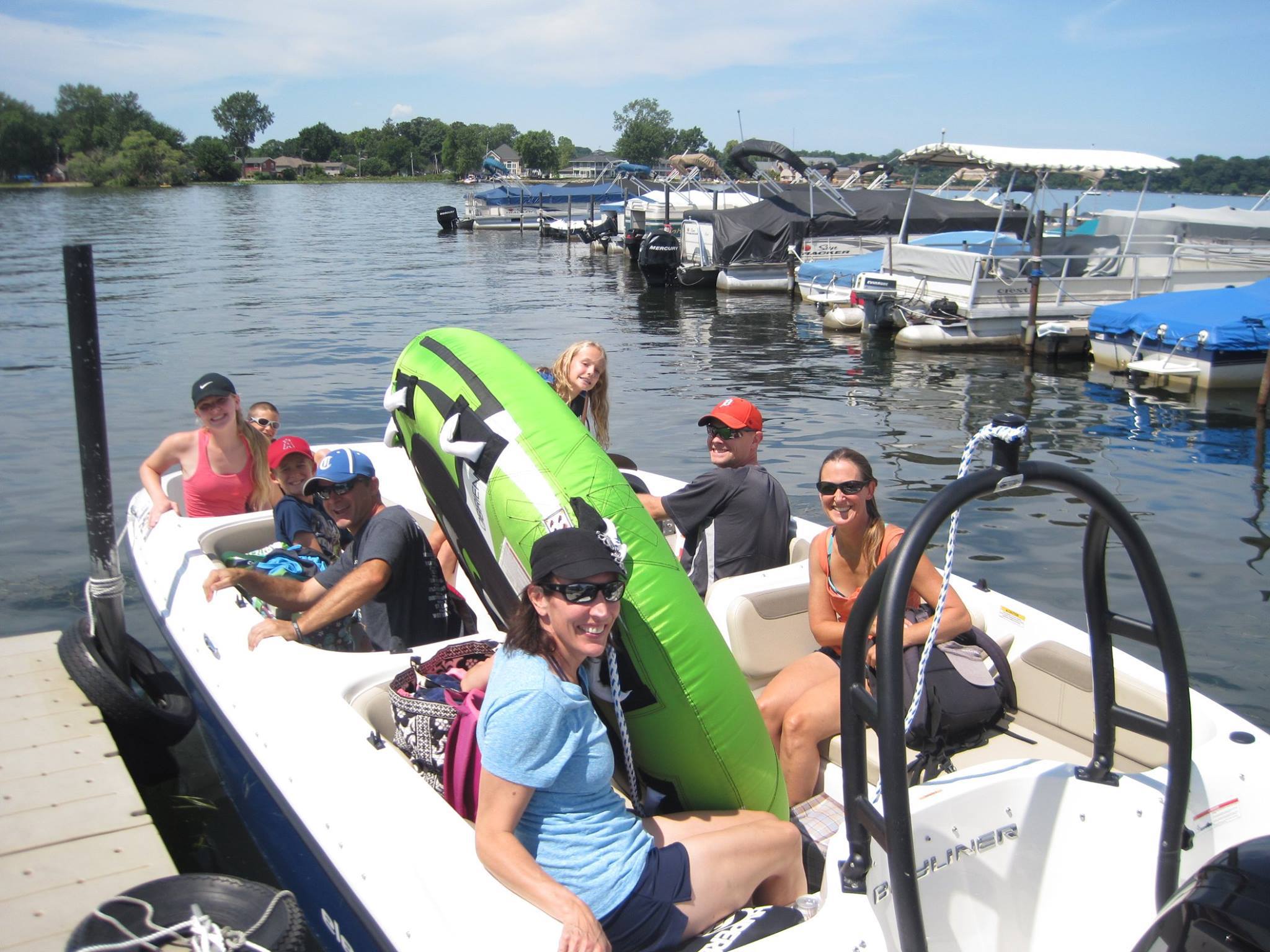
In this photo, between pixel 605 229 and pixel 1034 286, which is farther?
pixel 605 229

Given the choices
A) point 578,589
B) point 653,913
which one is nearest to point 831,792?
point 653,913

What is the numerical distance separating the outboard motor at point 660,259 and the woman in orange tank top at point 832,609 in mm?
24685

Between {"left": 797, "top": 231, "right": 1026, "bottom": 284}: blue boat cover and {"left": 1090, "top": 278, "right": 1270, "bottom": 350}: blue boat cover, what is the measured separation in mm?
3479

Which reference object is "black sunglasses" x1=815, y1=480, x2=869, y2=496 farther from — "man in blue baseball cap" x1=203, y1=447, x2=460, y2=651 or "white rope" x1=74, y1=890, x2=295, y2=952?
"white rope" x1=74, y1=890, x2=295, y2=952

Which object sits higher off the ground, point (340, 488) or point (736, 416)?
point (736, 416)

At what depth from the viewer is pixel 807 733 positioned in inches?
136

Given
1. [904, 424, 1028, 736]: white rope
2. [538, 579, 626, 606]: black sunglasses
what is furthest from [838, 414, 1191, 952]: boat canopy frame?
[538, 579, 626, 606]: black sunglasses

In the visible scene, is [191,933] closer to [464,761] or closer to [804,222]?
[464,761]

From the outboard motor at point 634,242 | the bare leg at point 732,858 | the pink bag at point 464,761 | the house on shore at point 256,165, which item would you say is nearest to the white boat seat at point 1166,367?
the bare leg at point 732,858

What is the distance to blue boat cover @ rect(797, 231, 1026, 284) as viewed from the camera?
63.4 feet

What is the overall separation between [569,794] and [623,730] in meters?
0.36

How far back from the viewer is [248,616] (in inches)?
162

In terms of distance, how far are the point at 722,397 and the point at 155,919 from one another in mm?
12339

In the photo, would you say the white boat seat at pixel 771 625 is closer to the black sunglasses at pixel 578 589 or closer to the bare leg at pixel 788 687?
the bare leg at pixel 788 687
